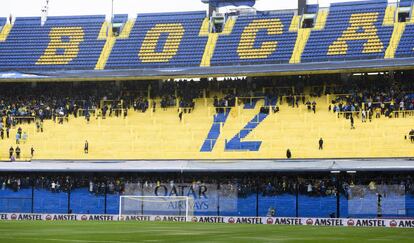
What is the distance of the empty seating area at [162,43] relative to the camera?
69125 millimetres

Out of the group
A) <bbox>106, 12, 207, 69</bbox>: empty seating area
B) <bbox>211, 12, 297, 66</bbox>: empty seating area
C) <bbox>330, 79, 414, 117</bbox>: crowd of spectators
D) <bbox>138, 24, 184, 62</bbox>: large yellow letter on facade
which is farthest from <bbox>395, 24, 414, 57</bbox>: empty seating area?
<bbox>138, 24, 184, 62</bbox>: large yellow letter on facade

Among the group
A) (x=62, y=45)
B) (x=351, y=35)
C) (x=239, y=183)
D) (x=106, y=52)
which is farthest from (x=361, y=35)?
(x=62, y=45)

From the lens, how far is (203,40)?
70750mm

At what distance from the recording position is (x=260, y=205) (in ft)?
173

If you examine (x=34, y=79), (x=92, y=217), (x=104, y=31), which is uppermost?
(x=104, y=31)

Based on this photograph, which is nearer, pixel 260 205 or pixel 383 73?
pixel 260 205

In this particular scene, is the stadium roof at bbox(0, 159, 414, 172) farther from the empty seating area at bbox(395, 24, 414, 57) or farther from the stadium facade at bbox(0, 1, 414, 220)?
the empty seating area at bbox(395, 24, 414, 57)

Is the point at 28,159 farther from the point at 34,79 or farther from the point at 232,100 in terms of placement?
the point at 232,100

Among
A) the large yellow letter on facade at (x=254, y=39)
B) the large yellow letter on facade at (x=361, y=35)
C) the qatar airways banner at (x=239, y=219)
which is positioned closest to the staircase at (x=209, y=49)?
the large yellow letter on facade at (x=254, y=39)

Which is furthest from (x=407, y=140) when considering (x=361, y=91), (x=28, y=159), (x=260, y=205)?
(x=28, y=159)

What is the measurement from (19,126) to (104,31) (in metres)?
13.3

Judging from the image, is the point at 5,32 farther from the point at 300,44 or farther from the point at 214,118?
the point at 300,44

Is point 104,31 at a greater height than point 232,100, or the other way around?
point 104,31

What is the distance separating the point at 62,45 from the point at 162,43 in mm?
9027
